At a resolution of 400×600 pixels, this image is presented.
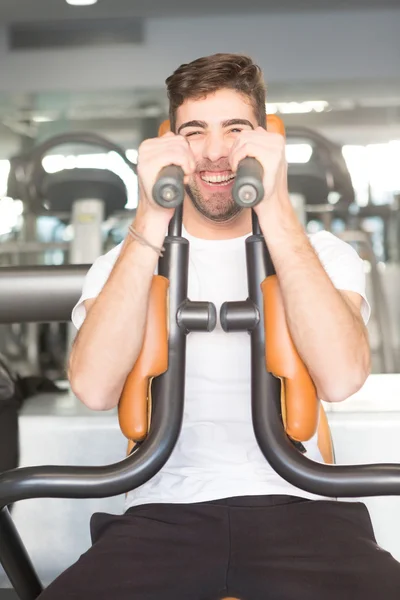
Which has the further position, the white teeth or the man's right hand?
the white teeth

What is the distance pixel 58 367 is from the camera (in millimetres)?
4125

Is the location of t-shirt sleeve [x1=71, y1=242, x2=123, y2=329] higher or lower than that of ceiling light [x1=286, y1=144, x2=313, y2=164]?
lower

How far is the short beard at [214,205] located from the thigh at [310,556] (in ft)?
1.71

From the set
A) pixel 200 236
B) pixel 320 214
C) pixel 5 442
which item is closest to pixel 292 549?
pixel 200 236

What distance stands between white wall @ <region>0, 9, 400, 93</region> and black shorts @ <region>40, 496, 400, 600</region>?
4668mm

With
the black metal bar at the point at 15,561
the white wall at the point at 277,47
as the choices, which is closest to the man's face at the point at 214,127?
the black metal bar at the point at 15,561

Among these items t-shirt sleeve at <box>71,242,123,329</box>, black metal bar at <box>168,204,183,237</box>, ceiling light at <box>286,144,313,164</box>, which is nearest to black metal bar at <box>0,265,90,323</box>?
t-shirt sleeve at <box>71,242,123,329</box>

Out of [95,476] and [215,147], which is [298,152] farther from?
[95,476]

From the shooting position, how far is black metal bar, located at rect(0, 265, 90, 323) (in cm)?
156

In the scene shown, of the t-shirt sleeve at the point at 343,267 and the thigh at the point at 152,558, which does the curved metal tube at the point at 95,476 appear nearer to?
the thigh at the point at 152,558

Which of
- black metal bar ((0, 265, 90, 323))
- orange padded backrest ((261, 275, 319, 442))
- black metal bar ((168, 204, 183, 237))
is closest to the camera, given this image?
orange padded backrest ((261, 275, 319, 442))

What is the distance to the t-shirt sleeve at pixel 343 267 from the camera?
1293mm

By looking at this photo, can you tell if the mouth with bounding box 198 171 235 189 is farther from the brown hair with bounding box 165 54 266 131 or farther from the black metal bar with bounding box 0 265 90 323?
the black metal bar with bounding box 0 265 90 323

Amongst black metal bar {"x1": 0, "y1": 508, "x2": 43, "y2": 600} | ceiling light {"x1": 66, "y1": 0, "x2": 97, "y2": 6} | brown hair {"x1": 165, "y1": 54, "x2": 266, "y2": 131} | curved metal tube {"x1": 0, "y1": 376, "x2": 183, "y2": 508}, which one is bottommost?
black metal bar {"x1": 0, "y1": 508, "x2": 43, "y2": 600}
